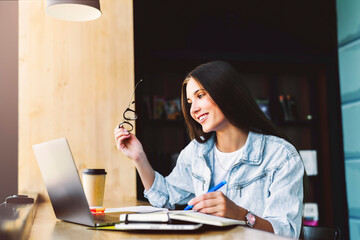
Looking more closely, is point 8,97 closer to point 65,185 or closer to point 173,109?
point 65,185

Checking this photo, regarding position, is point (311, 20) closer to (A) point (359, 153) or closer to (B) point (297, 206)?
(A) point (359, 153)

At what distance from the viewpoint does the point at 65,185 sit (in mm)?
1191

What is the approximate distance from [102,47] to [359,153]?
2.61 m

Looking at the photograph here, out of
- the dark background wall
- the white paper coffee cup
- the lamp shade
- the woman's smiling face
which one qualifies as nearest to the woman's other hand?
the white paper coffee cup

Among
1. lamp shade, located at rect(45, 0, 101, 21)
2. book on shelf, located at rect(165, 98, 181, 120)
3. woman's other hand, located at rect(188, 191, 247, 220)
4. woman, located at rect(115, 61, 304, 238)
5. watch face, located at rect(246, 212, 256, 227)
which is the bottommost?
watch face, located at rect(246, 212, 256, 227)

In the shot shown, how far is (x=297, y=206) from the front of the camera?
143 cm

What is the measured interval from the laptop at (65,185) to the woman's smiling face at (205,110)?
659 millimetres

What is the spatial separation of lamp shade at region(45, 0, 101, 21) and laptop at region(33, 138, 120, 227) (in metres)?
1.01

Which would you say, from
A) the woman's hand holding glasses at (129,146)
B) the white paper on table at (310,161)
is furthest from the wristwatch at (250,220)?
the white paper on table at (310,161)

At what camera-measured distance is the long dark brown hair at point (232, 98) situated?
1761mm

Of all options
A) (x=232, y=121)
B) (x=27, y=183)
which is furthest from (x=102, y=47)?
(x=232, y=121)

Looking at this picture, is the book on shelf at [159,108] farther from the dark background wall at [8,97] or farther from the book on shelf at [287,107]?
the dark background wall at [8,97]

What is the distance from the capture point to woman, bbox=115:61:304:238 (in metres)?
1.63

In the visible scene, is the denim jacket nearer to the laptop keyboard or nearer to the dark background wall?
the laptop keyboard
